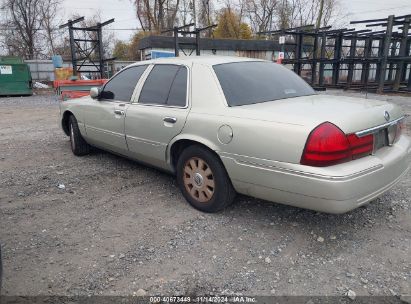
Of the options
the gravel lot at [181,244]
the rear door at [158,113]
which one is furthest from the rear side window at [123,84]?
the gravel lot at [181,244]

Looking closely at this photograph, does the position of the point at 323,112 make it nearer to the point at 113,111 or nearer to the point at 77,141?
the point at 113,111

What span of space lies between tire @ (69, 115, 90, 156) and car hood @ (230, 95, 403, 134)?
128 inches

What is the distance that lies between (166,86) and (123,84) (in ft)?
3.10

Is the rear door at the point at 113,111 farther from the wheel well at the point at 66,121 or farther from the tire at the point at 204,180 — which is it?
the tire at the point at 204,180

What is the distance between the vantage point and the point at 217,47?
25.9m

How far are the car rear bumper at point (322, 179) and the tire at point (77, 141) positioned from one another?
3217mm

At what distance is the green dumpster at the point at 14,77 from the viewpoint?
58.6 ft

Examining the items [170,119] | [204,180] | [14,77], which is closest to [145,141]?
[170,119]

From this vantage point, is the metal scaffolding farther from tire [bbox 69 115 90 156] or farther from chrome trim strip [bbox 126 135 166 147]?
chrome trim strip [bbox 126 135 166 147]

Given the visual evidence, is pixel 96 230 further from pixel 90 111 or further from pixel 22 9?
pixel 22 9

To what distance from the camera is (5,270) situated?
9.36 ft

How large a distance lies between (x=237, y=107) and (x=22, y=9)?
1391 inches

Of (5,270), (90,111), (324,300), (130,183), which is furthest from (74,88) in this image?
(324,300)

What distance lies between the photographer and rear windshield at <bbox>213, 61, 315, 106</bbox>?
3.62 m
